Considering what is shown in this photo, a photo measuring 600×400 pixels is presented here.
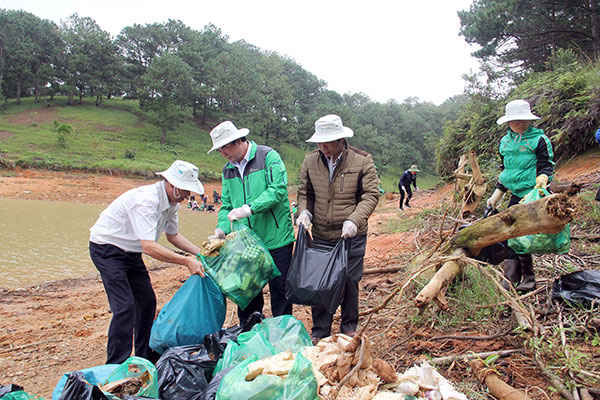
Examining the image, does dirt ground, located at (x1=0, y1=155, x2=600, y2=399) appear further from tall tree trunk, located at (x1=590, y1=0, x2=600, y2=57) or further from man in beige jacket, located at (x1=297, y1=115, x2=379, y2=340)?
tall tree trunk, located at (x1=590, y1=0, x2=600, y2=57)

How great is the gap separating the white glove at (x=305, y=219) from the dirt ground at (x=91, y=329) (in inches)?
33.3

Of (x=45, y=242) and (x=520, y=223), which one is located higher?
(x=520, y=223)

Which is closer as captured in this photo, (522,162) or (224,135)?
(224,135)

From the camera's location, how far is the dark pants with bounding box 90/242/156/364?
2609 mm

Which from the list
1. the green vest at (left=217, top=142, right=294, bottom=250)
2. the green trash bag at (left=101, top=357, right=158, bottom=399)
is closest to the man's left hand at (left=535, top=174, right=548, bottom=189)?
the green vest at (left=217, top=142, right=294, bottom=250)

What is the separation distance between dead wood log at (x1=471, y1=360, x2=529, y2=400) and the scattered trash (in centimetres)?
162

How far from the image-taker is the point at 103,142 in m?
28.5

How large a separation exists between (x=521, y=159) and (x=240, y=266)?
2.38 metres

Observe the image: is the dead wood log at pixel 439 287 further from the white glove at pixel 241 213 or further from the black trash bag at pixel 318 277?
the white glove at pixel 241 213

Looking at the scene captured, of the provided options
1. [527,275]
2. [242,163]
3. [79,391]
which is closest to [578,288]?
[527,275]

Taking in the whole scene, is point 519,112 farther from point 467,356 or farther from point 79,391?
point 79,391

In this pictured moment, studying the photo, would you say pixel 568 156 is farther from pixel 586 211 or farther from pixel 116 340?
pixel 116 340

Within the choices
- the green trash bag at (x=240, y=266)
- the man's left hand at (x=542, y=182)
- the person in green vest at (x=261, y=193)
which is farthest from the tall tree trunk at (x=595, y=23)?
the green trash bag at (x=240, y=266)

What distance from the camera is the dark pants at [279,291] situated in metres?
3.02
